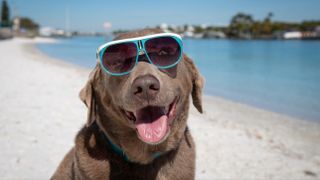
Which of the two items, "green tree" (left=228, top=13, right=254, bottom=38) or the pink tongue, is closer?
the pink tongue

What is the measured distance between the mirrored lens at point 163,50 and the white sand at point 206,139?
2563 mm

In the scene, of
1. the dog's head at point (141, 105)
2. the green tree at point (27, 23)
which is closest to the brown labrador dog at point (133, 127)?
the dog's head at point (141, 105)

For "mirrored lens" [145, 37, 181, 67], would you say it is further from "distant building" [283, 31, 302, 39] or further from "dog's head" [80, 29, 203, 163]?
"distant building" [283, 31, 302, 39]

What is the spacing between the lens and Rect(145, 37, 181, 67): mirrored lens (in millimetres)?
3207

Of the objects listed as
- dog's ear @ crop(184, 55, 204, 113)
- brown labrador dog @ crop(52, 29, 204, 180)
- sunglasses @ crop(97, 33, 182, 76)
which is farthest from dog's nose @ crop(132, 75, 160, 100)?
dog's ear @ crop(184, 55, 204, 113)

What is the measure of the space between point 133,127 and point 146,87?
18.5 inches

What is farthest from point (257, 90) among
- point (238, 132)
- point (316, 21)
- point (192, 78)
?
point (316, 21)

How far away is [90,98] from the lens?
3.25 m

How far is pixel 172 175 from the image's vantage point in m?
3.19

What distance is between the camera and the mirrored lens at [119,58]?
10.4 feet

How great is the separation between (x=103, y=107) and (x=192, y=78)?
0.97m

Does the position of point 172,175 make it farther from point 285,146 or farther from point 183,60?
point 285,146

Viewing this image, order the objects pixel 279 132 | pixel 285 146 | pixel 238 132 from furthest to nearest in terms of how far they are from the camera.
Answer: pixel 279 132, pixel 238 132, pixel 285 146

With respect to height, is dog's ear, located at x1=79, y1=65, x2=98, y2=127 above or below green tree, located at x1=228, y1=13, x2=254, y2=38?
above
